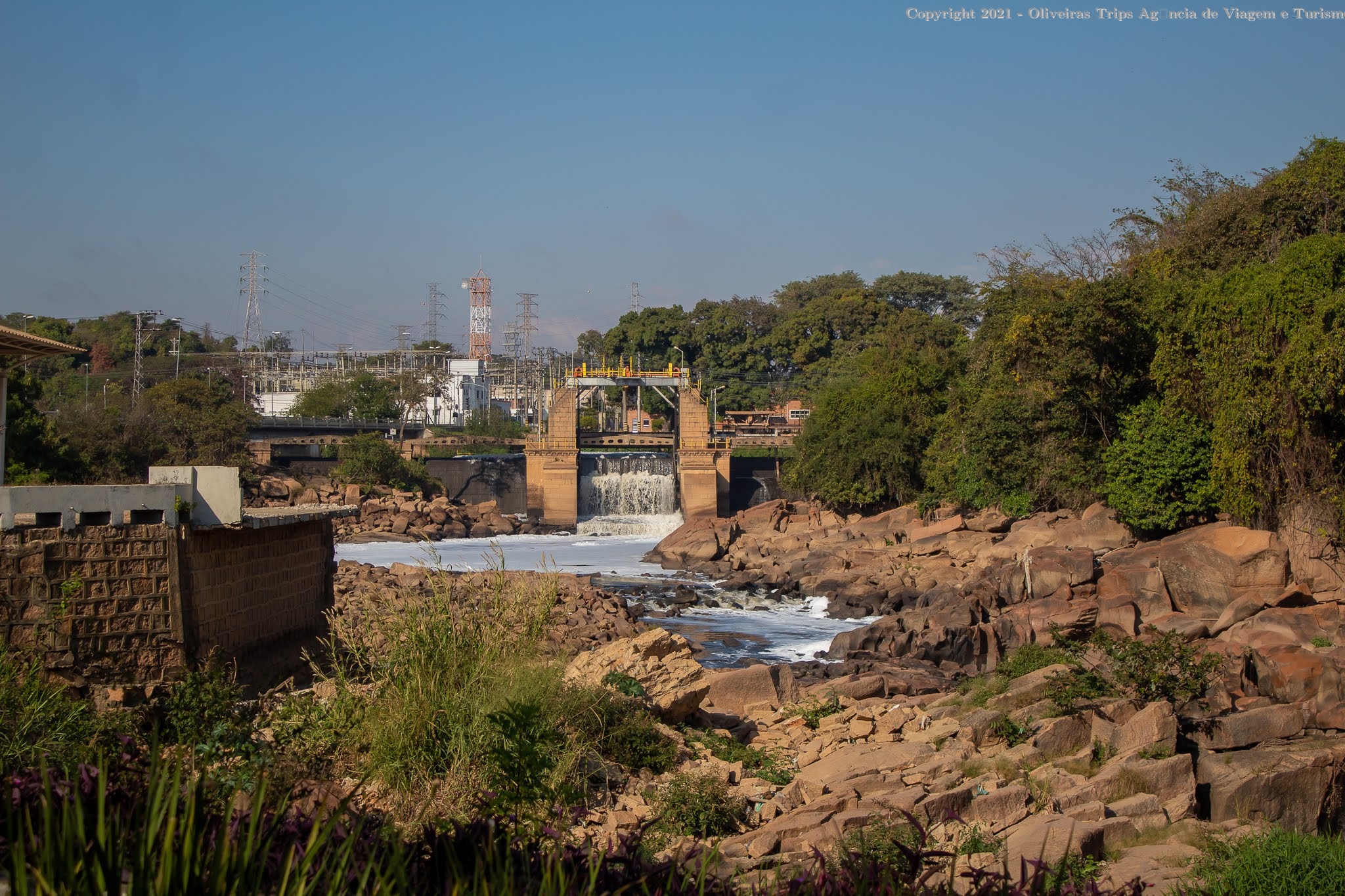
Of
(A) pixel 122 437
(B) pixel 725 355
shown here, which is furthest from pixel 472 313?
(A) pixel 122 437

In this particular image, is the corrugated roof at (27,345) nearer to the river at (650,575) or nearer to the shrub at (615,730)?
the river at (650,575)

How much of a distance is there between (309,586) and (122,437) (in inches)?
950

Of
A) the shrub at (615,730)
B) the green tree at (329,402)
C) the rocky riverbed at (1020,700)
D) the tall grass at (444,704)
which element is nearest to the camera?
the tall grass at (444,704)

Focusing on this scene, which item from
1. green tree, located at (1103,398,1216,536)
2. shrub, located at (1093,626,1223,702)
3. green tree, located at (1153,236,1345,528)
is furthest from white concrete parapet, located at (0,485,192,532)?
green tree, located at (1103,398,1216,536)

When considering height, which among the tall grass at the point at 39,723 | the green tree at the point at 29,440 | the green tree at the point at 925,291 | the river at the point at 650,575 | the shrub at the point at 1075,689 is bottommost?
the river at the point at 650,575

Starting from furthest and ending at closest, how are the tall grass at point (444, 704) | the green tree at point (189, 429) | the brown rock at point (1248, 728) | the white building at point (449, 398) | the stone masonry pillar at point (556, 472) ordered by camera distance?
the white building at point (449, 398) → the stone masonry pillar at point (556, 472) → the green tree at point (189, 429) → the brown rock at point (1248, 728) → the tall grass at point (444, 704)

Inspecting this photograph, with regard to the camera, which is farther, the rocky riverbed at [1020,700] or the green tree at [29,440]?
the green tree at [29,440]

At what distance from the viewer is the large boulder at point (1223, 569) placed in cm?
1747

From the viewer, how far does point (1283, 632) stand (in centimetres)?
1503

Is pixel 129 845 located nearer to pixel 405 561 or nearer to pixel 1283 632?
pixel 1283 632

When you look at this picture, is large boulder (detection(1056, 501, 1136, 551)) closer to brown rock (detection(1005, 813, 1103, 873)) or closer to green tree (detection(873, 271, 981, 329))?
brown rock (detection(1005, 813, 1103, 873))

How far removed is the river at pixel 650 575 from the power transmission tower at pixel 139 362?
15057mm

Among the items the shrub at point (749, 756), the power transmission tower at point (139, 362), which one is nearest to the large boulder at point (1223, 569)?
the shrub at point (749, 756)

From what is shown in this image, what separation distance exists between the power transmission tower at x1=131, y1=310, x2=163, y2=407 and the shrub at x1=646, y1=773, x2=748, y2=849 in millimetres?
37528
